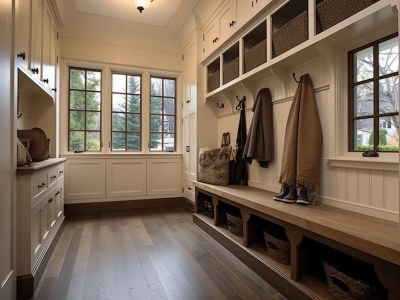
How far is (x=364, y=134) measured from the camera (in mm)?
1792

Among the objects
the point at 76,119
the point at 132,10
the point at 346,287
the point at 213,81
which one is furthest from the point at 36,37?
the point at 346,287

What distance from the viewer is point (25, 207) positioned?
1.74 m

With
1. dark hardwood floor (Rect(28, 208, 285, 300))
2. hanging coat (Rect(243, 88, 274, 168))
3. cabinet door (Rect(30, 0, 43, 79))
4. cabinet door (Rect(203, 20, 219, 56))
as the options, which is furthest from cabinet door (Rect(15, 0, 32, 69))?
hanging coat (Rect(243, 88, 274, 168))

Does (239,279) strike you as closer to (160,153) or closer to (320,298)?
(320,298)

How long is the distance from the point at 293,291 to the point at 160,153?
3.11m

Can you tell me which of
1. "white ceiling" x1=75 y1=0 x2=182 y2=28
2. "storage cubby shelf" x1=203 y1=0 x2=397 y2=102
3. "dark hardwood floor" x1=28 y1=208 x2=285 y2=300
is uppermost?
"white ceiling" x1=75 y1=0 x2=182 y2=28

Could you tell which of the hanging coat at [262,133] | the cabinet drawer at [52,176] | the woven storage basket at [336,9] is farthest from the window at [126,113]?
the woven storage basket at [336,9]

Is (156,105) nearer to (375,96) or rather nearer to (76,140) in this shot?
(76,140)

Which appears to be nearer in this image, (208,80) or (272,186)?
(272,186)

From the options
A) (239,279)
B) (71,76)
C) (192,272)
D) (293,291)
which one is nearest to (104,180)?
(71,76)

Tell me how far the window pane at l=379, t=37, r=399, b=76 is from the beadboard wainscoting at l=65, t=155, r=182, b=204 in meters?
3.22

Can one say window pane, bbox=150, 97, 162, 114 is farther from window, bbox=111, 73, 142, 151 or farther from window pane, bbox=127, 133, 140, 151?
window pane, bbox=127, 133, 140, 151

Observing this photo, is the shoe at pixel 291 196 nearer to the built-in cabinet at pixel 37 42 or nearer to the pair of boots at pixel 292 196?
the pair of boots at pixel 292 196

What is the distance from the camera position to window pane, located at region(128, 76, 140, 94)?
4.30 metres
